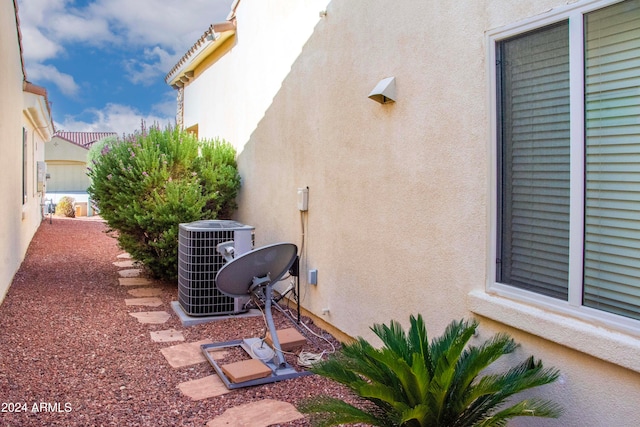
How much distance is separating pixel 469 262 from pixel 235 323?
387 centimetres

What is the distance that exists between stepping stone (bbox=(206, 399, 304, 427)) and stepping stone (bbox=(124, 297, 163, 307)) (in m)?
3.86

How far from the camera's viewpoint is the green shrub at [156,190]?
8266 mm

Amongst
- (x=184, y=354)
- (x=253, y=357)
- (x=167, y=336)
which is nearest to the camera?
(x=253, y=357)

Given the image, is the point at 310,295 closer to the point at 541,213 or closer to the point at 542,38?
the point at 541,213

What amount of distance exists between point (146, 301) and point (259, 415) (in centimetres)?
430

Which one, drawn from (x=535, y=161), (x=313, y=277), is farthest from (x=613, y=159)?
(x=313, y=277)

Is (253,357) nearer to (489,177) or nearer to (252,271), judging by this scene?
(252,271)

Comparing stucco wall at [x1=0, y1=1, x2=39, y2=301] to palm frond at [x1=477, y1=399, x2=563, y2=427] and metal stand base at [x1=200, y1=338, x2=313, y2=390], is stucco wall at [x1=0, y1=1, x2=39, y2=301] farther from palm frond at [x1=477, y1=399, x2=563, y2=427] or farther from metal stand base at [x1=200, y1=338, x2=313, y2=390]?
palm frond at [x1=477, y1=399, x2=563, y2=427]

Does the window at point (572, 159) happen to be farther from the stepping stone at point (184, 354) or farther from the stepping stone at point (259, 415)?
the stepping stone at point (184, 354)

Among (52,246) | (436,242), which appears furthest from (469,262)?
(52,246)

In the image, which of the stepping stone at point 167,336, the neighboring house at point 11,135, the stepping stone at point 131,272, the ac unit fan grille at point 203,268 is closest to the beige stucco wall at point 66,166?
the neighboring house at point 11,135

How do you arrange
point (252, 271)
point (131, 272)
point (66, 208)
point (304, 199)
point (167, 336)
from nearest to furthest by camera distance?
point (252, 271) < point (167, 336) < point (304, 199) < point (131, 272) < point (66, 208)

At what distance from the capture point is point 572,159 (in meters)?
2.94

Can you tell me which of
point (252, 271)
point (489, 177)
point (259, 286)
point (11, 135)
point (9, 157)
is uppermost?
point (11, 135)
